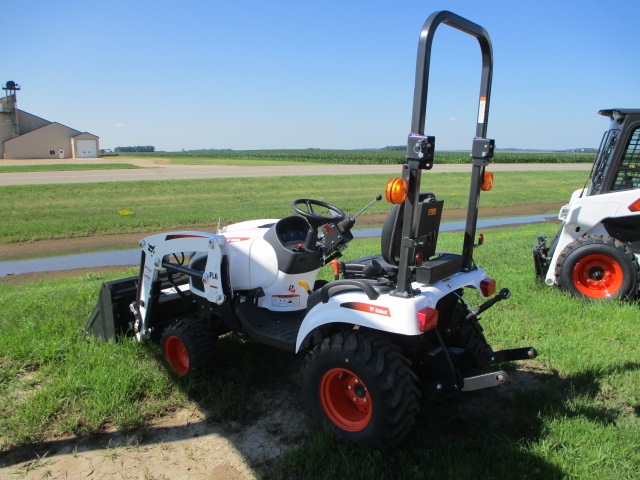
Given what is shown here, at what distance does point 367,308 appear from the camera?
276 cm

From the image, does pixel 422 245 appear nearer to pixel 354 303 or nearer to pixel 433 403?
pixel 354 303

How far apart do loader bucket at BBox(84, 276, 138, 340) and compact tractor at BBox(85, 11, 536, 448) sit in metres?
0.01

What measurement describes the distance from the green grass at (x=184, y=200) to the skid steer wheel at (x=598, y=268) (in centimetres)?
935

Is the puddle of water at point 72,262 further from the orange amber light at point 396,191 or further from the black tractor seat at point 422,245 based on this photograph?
the orange amber light at point 396,191

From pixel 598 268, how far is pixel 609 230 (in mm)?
444

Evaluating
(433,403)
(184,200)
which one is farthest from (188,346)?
(184,200)

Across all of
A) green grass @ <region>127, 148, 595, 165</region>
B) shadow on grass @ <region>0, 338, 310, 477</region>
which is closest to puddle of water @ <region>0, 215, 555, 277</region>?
shadow on grass @ <region>0, 338, 310, 477</region>

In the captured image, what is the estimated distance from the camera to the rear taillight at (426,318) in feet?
8.51

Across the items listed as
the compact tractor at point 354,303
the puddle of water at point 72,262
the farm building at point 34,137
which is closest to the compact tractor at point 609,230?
the compact tractor at point 354,303

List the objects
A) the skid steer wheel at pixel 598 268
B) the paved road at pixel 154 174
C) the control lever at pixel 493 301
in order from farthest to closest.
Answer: the paved road at pixel 154 174, the skid steer wheel at pixel 598 268, the control lever at pixel 493 301

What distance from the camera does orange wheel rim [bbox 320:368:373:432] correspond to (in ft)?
9.55

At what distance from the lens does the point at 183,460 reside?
9.57ft

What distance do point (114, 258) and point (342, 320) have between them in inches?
325

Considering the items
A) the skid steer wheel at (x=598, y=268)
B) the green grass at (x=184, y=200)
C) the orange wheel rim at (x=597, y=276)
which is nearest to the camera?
the skid steer wheel at (x=598, y=268)
